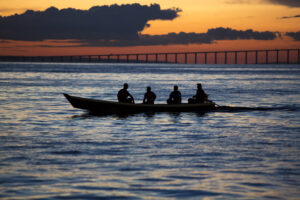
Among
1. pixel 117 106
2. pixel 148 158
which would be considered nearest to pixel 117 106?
pixel 117 106

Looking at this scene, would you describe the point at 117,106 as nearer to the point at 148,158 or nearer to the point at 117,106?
the point at 117,106

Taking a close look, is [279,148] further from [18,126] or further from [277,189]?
[18,126]

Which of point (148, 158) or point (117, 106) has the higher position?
point (117, 106)

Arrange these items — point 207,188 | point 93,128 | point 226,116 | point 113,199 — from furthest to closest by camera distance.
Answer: point 226,116
point 93,128
point 207,188
point 113,199

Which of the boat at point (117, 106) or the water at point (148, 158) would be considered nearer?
the water at point (148, 158)

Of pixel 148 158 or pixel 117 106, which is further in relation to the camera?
pixel 117 106

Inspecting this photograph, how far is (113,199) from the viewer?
387 inches

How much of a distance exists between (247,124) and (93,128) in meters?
7.80

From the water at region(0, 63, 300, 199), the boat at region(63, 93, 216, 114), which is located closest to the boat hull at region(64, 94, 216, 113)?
the boat at region(63, 93, 216, 114)

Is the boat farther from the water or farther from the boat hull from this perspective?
the water

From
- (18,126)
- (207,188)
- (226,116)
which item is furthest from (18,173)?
(226,116)

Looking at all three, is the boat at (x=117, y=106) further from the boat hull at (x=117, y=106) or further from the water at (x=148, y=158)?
the water at (x=148, y=158)

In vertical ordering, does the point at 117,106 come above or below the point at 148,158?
above

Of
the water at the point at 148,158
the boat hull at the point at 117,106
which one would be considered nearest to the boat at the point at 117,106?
the boat hull at the point at 117,106
